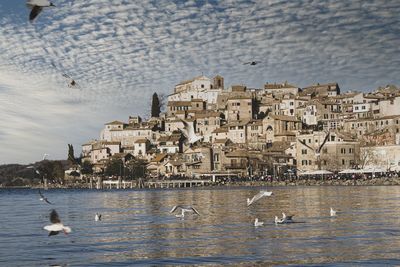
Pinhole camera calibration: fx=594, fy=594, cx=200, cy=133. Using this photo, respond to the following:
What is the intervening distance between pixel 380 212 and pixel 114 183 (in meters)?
85.7

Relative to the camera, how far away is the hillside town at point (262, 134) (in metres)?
91.1

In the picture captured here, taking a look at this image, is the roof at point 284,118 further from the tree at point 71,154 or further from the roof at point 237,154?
the tree at point 71,154

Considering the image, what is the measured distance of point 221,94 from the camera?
125500mm

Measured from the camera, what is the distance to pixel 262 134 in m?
106

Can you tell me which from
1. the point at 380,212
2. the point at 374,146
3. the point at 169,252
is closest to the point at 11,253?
the point at 169,252

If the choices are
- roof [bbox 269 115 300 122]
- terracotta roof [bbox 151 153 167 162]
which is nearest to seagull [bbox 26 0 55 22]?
terracotta roof [bbox 151 153 167 162]

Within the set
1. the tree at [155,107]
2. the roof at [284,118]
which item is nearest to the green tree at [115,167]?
the tree at [155,107]

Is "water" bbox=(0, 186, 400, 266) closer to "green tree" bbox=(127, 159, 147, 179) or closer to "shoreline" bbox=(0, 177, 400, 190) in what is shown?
"shoreline" bbox=(0, 177, 400, 190)

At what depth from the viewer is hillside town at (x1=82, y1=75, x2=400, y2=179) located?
91.1m

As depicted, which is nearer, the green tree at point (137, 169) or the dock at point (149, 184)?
the dock at point (149, 184)

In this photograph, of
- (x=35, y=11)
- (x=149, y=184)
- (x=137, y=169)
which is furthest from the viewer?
(x=137, y=169)

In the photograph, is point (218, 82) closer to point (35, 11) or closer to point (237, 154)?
point (237, 154)

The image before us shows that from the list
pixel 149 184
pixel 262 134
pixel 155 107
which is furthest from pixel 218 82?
pixel 149 184

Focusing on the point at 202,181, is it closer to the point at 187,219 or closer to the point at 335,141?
the point at 335,141
